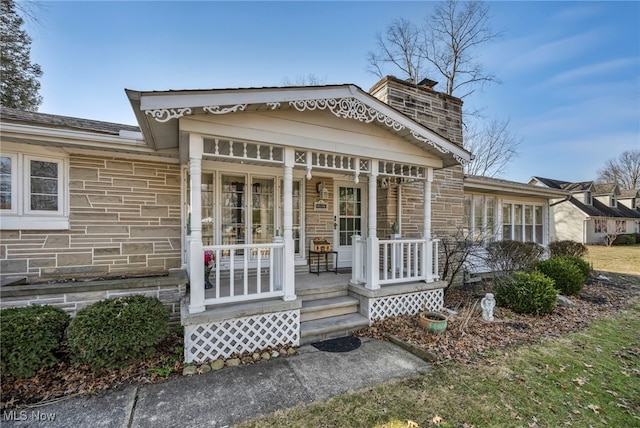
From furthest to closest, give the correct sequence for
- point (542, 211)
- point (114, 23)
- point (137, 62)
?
point (542, 211)
point (137, 62)
point (114, 23)

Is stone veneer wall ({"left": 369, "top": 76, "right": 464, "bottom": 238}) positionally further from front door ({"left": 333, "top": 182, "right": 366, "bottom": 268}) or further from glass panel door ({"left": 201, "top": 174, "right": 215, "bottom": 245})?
glass panel door ({"left": 201, "top": 174, "right": 215, "bottom": 245})

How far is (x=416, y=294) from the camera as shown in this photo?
5.31 meters

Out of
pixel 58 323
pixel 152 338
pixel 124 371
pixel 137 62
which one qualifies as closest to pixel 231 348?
pixel 152 338

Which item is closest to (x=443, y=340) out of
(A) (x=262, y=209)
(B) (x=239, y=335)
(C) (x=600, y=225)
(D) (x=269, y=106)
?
(B) (x=239, y=335)

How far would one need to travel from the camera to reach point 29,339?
121 inches

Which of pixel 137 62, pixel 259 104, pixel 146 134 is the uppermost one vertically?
pixel 137 62

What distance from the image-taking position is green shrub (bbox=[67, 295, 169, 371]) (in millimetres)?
3129

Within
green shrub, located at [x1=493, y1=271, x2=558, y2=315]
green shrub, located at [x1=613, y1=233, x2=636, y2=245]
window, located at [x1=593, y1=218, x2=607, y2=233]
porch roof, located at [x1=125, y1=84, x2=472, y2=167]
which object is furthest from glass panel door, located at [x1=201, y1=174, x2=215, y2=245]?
green shrub, located at [x1=613, y1=233, x2=636, y2=245]

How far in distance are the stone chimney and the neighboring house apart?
20.9 meters

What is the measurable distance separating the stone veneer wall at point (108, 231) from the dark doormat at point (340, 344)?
3.07m

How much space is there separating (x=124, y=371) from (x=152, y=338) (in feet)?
1.52

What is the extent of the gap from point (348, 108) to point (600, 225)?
30788mm

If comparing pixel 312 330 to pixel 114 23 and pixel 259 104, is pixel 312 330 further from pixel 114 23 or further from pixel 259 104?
pixel 114 23

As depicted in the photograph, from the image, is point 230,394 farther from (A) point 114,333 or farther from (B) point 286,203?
(B) point 286,203
